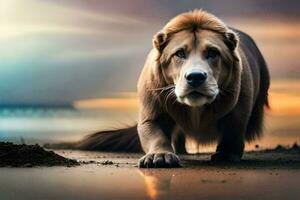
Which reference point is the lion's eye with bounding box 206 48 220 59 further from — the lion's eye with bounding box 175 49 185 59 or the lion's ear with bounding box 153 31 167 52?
the lion's ear with bounding box 153 31 167 52

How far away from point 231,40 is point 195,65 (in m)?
0.53

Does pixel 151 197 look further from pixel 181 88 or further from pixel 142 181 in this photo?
pixel 181 88

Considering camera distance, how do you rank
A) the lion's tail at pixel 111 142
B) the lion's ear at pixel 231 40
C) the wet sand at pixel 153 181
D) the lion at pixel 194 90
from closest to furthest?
1. the wet sand at pixel 153 181
2. the lion at pixel 194 90
3. the lion's ear at pixel 231 40
4. the lion's tail at pixel 111 142

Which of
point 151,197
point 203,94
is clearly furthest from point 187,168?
point 151,197

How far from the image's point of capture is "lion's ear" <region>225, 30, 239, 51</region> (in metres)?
5.61

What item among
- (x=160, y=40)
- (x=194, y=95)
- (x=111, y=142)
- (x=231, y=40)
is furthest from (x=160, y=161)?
(x=111, y=142)

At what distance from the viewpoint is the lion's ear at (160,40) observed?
18.5ft

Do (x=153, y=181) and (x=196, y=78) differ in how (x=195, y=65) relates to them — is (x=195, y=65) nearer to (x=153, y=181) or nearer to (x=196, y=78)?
(x=196, y=78)

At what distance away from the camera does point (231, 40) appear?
5633 millimetres

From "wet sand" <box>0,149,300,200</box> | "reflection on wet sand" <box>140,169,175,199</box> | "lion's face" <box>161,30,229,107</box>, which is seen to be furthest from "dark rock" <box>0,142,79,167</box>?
"lion's face" <box>161,30,229,107</box>

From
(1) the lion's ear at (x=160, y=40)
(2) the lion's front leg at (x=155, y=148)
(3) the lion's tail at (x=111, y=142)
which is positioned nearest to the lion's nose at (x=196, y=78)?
(2) the lion's front leg at (x=155, y=148)

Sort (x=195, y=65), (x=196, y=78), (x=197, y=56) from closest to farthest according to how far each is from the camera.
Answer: (x=196, y=78) < (x=195, y=65) < (x=197, y=56)

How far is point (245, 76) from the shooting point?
6027 millimetres

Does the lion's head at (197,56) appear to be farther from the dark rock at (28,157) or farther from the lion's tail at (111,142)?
the lion's tail at (111,142)
